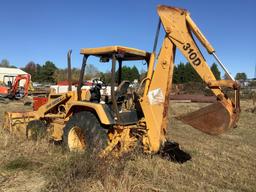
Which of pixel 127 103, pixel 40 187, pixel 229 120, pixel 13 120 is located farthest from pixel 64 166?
pixel 13 120

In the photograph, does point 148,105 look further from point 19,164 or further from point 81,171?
point 19,164

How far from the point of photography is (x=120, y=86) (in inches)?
295

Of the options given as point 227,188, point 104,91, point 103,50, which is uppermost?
point 103,50

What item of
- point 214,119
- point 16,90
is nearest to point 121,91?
point 214,119

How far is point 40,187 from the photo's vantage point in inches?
213

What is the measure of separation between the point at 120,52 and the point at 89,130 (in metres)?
1.66

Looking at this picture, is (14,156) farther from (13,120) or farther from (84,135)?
(13,120)

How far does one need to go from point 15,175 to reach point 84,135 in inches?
71.8

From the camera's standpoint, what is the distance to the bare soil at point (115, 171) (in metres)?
5.41

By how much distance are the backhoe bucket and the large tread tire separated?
1.63 m

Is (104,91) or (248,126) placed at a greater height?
(104,91)

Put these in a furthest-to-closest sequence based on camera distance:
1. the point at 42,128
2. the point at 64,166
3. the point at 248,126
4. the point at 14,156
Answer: the point at 248,126, the point at 42,128, the point at 14,156, the point at 64,166

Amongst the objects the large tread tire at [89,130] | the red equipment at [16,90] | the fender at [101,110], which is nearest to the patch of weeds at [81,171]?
the large tread tire at [89,130]

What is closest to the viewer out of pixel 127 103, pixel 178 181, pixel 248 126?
pixel 178 181
